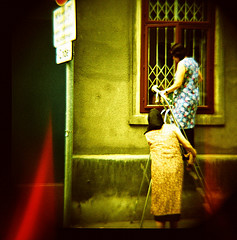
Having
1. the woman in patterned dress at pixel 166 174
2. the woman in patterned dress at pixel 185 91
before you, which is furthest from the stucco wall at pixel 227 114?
the woman in patterned dress at pixel 166 174

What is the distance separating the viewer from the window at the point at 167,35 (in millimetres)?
5094

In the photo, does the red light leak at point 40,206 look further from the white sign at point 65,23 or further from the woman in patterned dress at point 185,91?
the woman in patterned dress at point 185,91

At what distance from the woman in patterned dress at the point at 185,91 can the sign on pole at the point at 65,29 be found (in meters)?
1.69

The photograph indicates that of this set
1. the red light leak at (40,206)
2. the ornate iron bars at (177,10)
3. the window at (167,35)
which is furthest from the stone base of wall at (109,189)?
the ornate iron bars at (177,10)

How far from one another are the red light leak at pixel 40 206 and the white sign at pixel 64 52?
190 centimetres

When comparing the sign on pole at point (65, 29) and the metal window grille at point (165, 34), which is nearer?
the sign on pole at point (65, 29)

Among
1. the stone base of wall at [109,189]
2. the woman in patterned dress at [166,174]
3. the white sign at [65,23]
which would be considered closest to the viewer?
the white sign at [65,23]

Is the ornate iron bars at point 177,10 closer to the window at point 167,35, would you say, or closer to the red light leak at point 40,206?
the window at point 167,35

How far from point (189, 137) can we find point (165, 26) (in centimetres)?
197

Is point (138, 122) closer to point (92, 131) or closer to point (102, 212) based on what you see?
point (92, 131)

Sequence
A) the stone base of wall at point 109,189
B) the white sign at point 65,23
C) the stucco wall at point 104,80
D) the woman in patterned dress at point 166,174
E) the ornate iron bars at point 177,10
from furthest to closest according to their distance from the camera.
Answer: the ornate iron bars at point 177,10, the stucco wall at point 104,80, the stone base of wall at point 109,189, the woman in patterned dress at point 166,174, the white sign at point 65,23

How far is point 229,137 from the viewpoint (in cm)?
520

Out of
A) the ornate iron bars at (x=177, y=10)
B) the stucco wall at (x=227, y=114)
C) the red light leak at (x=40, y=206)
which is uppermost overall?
the ornate iron bars at (x=177, y=10)

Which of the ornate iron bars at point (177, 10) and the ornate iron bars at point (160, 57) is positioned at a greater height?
the ornate iron bars at point (177, 10)
